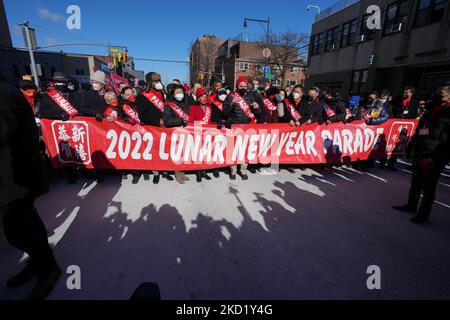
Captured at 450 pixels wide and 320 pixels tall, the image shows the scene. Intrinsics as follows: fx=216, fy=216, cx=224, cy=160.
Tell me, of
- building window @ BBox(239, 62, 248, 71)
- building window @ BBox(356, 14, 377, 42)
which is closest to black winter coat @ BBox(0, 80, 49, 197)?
building window @ BBox(356, 14, 377, 42)

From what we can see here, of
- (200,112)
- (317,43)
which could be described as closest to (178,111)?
(200,112)

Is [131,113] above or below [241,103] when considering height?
below

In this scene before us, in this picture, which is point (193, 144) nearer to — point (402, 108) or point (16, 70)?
point (402, 108)

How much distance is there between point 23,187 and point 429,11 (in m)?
19.8

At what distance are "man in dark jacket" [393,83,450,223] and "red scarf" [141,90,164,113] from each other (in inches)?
184

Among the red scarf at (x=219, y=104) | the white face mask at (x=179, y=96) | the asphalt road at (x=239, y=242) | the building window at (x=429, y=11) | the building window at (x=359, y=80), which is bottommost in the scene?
the asphalt road at (x=239, y=242)

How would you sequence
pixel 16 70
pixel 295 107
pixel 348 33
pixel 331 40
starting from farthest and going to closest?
pixel 16 70 → pixel 331 40 → pixel 348 33 → pixel 295 107

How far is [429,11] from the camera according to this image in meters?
12.8

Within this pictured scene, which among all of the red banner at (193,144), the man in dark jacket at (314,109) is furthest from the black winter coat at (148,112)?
the man in dark jacket at (314,109)

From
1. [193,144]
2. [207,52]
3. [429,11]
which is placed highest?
[207,52]

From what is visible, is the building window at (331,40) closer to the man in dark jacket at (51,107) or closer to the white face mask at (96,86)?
the white face mask at (96,86)

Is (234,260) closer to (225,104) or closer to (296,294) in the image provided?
(296,294)

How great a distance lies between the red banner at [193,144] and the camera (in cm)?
424

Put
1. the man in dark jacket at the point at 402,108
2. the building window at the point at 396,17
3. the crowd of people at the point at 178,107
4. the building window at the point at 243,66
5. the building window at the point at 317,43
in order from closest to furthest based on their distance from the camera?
the crowd of people at the point at 178,107 < the man in dark jacket at the point at 402,108 < the building window at the point at 396,17 < the building window at the point at 317,43 < the building window at the point at 243,66
